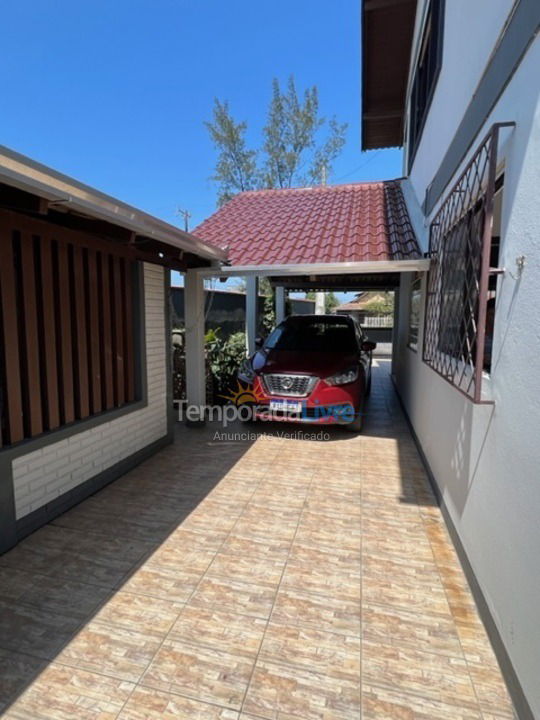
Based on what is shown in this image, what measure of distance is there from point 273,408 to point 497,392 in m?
3.49

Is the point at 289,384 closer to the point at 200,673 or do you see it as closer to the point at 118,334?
the point at 118,334

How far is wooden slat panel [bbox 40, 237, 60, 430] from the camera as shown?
2963mm

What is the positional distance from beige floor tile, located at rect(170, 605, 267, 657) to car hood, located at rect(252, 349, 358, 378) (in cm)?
343

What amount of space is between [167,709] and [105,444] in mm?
2556

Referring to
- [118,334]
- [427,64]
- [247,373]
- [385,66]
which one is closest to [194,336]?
[247,373]

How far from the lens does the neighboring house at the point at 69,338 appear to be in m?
2.61

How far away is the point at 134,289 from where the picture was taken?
4.21 m

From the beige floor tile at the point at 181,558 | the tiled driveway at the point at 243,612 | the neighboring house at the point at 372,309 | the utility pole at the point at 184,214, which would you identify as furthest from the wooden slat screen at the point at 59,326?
the utility pole at the point at 184,214

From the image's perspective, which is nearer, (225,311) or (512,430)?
(512,430)

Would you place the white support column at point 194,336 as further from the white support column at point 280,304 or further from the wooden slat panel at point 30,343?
the white support column at point 280,304

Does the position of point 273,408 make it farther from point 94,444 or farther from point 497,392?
point 497,392

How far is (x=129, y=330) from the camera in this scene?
414 centimetres

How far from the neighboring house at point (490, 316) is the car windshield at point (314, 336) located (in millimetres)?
1797

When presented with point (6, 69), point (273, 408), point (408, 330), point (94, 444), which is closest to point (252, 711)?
point (94, 444)
